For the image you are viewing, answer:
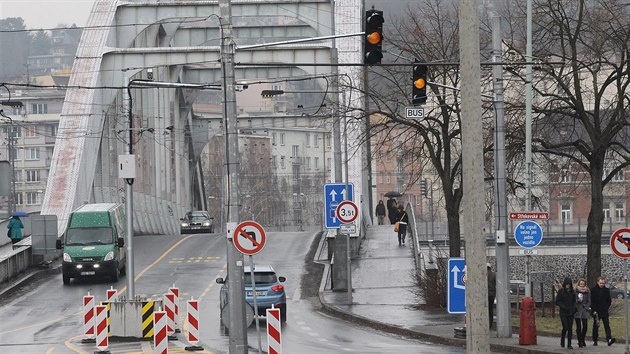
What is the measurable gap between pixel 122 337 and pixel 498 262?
30.2ft

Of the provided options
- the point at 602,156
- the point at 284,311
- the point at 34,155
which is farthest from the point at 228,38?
the point at 34,155

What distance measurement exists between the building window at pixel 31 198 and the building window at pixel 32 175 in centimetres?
189

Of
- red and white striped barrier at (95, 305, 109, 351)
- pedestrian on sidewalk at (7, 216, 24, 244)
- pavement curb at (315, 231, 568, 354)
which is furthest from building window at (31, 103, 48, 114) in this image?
red and white striped barrier at (95, 305, 109, 351)

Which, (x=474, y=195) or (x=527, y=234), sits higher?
(x=474, y=195)

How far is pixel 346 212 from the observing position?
3719 cm

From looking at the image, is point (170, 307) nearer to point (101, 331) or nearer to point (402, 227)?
point (101, 331)

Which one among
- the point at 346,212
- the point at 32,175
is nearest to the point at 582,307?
the point at 346,212

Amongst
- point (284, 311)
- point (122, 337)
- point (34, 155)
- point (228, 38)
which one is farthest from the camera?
point (34, 155)

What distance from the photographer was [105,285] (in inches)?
1770

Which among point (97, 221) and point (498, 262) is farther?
point (97, 221)

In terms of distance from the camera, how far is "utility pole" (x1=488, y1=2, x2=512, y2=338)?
27906 mm

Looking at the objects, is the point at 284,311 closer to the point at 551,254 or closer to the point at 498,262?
the point at 498,262

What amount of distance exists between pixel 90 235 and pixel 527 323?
904 inches

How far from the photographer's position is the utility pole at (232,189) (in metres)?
23.4
